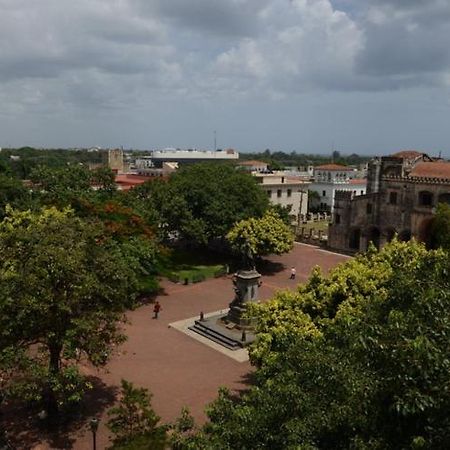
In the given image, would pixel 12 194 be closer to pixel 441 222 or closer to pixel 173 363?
pixel 173 363

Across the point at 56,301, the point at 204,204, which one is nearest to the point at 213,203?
the point at 204,204

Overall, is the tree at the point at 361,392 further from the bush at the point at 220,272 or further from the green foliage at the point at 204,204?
the green foliage at the point at 204,204

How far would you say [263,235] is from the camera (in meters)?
34.6

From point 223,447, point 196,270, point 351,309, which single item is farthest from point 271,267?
point 223,447

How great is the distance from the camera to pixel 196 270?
1452 inches

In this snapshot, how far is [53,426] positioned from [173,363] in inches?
243

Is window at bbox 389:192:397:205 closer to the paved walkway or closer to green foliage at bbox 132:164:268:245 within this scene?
green foliage at bbox 132:164:268:245

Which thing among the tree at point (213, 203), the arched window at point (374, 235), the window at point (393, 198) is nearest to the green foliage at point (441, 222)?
the window at point (393, 198)

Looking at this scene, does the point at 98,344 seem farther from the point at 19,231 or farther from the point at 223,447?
the point at 223,447

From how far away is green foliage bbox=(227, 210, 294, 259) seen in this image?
113ft

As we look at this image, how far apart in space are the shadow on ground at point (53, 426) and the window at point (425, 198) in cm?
3309

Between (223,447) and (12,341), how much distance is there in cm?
918

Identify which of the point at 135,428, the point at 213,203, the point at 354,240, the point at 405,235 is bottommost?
the point at 135,428

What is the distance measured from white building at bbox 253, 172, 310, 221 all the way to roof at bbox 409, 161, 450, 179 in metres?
16.3
